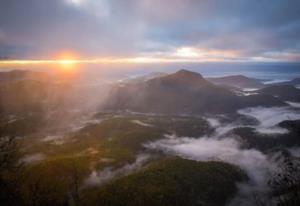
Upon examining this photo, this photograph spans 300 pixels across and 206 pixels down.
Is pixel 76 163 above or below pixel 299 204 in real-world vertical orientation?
below

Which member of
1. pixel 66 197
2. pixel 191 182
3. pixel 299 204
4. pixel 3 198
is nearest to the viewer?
pixel 299 204

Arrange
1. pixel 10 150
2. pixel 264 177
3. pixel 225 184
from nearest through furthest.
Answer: pixel 10 150 < pixel 225 184 < pixel 264 177

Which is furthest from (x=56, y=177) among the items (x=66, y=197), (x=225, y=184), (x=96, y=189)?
(x=225, y=184)

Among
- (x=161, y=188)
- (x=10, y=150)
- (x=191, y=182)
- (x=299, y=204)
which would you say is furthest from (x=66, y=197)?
(x=299, y=204)

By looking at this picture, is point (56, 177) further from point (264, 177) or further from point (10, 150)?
point (264, 177)

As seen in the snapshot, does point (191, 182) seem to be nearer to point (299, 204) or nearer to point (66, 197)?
point (66, 197)

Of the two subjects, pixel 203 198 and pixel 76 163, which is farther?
pixel 76 163

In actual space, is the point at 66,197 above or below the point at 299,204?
below

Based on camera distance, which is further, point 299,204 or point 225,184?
point 225,184

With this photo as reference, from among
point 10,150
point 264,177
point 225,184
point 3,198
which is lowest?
point 264,177
